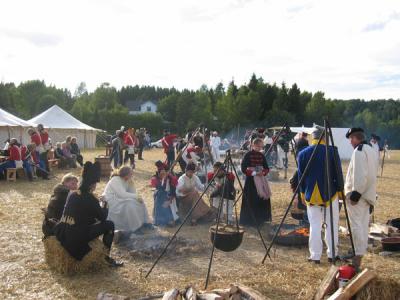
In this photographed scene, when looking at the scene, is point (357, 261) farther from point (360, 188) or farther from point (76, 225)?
point (76, 225)

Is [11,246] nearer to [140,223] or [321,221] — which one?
[140,223]

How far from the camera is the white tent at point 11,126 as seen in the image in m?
18.7

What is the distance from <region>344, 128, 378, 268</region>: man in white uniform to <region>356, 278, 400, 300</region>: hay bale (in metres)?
1.52

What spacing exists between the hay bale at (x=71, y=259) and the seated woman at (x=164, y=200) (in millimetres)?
2493

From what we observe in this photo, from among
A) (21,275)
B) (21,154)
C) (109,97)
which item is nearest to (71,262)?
(21,275)

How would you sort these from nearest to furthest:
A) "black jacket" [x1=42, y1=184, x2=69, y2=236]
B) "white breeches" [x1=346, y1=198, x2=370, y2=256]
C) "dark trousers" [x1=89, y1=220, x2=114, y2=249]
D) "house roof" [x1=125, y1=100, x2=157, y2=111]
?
"dark trousers" [x1=89, y1=220, x2=114, y2=249] < "white breeches" [x1=346, y1=198, x2=370, y2=256] < "black jacket" [x1=42, y1=184, x2=69, y2=236] < "house roof" [x1=125, y1=100, x2=157, y2=111]

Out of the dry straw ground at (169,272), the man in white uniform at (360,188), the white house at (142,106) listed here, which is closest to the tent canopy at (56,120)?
the dry straw ground at (169,272)

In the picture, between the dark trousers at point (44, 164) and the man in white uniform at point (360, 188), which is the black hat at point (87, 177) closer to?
the man in white uniform at point (360, 188)

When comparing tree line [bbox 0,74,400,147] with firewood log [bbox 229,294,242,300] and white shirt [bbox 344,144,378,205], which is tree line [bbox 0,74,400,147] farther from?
firewood log [bbox 229,294,242,300]

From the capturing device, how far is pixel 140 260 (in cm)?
584

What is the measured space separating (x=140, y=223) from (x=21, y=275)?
7.90 feet

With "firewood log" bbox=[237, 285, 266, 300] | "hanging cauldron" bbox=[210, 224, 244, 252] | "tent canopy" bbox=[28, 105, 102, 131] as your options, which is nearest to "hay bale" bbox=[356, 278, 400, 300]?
"firewood log" bbox=[237, 285, 266, 300]

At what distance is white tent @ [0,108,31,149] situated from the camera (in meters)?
18.7

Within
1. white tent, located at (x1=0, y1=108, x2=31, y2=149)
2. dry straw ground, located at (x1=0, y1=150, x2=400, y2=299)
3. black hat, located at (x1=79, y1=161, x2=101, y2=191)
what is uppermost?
white tent, located at (x1=0, y1=108, x2=31, y2=149)
